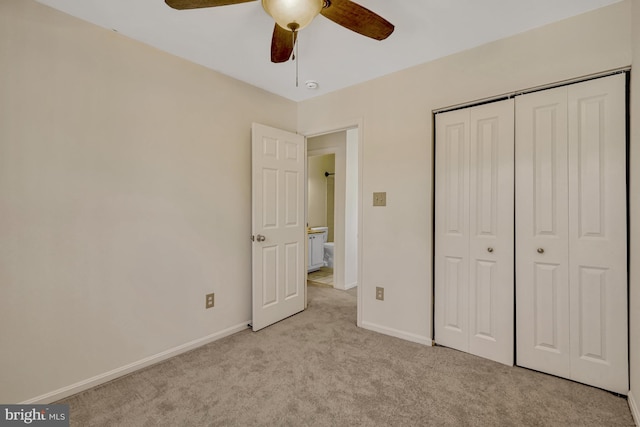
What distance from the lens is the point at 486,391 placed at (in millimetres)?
1867

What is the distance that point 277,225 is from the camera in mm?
3021

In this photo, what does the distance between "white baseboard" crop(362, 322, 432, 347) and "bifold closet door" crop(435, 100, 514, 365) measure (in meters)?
0.10

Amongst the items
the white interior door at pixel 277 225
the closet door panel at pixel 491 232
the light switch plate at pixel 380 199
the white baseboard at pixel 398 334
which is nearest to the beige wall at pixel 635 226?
the closet door panel at pixel 491 232

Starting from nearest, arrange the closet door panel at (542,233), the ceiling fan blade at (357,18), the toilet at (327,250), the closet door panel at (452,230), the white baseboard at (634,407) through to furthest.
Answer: the ceiling fan blade at (357,18), the white baseboard at (634,407), the closet door panel at (542,233), the closet door panel at (452,230), the toilet at (327,250)

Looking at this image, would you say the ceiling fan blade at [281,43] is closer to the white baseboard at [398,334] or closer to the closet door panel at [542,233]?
the closet door panel at [542,233]

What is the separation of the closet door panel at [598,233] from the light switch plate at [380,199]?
1.32 meters

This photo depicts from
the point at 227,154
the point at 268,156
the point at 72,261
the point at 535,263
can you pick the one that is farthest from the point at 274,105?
the point at 535,263

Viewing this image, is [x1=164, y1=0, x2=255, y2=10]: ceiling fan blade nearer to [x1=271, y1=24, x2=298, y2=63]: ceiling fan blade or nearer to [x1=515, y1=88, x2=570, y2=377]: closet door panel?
[x1=271, y1=24, x2=298, y2=63]: ceiling fan blade

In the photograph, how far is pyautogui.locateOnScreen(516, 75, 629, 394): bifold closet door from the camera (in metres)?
1.80

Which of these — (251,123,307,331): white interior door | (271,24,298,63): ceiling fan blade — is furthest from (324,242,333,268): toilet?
(271,24,298,63): ceiling fan blade

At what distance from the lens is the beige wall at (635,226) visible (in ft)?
5.25

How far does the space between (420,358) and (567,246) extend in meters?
1.30

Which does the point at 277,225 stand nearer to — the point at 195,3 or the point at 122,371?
the point at 122,371

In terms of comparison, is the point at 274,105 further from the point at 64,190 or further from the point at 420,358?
the point at 420,358
